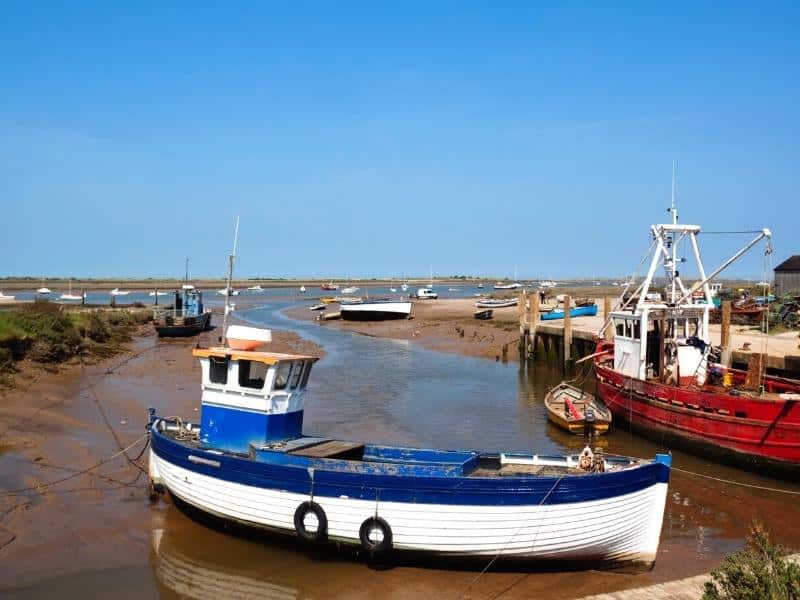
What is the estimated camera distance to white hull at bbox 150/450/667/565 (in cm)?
1119

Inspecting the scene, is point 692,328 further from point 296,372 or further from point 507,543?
point 296,372

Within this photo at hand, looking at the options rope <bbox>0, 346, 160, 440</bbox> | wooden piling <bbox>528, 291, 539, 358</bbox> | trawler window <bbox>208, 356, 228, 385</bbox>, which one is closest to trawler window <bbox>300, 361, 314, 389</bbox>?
trawler window <bbox>208, 356, 228, 385</bbox>

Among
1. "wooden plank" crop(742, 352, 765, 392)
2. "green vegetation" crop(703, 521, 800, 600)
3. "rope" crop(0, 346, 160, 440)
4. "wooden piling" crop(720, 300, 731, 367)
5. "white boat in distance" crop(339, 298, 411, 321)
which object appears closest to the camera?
"green vegetation" crop(703, 521, 800, 600)

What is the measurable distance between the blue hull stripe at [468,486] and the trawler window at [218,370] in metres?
2.72

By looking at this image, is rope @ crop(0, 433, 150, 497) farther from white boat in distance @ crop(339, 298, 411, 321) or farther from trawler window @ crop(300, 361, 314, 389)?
white boat in distance @ crop(339, 298, 411, 321)

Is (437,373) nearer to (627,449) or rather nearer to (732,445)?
(627,449)

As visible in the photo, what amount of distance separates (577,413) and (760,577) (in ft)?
53.8

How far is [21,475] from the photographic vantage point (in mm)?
16188

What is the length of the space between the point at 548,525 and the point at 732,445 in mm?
9660

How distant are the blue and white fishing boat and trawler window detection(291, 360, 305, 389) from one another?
0.39 feet

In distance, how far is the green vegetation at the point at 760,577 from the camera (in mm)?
6598

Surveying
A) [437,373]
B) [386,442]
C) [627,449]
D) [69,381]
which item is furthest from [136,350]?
[627,449]

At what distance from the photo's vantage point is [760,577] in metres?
6.73

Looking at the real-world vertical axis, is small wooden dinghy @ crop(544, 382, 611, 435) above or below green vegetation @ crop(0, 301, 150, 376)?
below
